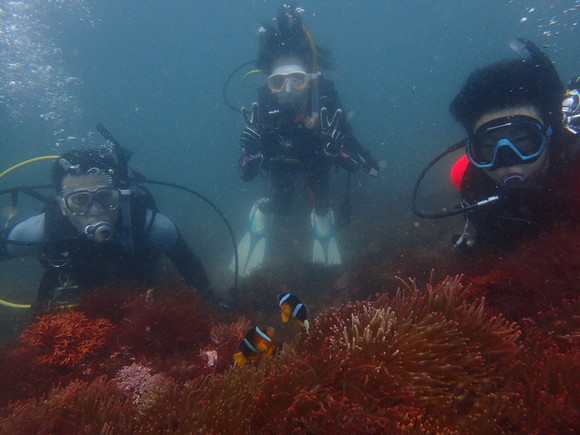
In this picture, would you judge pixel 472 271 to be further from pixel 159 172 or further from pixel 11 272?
pixel 159 172

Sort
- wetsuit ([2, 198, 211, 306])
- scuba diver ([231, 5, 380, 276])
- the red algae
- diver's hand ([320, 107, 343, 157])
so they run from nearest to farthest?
the red algae < wetsuit ([2, 198, 211, 306]) < diver's hand ([320, 107, 343, 157]) < scuba diver ([231, 5, 380, 276])

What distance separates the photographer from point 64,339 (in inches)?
131

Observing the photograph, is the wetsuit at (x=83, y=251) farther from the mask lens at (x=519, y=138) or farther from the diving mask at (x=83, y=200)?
the mask lens at (x=519, y=138)

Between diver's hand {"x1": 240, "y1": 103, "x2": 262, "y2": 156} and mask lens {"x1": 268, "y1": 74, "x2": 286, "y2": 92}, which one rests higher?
mask lens {"x1": 268, "y1": 74, "x2": 286, "y2": 92}

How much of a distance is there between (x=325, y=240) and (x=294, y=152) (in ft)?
9.26

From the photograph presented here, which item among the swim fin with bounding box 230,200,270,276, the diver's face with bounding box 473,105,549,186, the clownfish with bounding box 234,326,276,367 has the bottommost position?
the swim fin with bounding box 230,200,270,276

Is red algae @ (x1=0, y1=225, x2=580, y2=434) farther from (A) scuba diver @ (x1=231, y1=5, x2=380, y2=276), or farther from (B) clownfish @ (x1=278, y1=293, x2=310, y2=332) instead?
(A) scuba diver @ (x1=231, y1=5, x2=380, y2=276)

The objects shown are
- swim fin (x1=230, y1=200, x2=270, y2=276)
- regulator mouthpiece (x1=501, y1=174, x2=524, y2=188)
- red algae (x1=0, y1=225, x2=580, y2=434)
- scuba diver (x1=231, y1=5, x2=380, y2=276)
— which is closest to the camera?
red algae (x1=0, y1=225, x2=580, y2=434)

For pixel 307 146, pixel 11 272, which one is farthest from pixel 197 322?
pixel 11 272

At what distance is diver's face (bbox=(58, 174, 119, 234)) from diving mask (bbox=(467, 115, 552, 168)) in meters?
5.41

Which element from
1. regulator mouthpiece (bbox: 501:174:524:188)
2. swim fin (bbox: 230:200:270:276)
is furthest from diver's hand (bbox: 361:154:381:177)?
regulator mouthpiece (bbox: 501:174:524:188)

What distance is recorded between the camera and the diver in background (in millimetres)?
3193

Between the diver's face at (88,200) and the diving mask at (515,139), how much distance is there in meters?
5.41

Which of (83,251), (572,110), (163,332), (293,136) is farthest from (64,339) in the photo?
(293,136)
